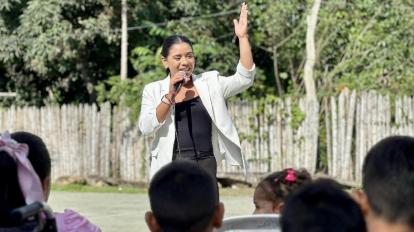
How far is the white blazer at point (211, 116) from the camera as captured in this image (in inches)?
279

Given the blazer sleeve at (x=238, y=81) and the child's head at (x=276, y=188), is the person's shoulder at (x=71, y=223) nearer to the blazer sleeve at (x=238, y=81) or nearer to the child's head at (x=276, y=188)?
the child's head at (x=276, y=188)

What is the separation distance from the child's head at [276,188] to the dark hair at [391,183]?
6.26ft

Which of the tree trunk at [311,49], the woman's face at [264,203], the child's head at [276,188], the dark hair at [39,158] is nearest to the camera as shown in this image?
the dark hair at [39,158]

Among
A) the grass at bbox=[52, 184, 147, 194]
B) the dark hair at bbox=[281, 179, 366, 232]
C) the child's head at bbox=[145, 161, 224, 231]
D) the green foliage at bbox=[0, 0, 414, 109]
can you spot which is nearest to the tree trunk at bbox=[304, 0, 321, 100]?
the green foliage at bbox=[0, 0, 414, 109]

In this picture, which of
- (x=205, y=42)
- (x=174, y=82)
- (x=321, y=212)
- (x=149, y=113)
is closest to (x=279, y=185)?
(x=174, y=82)

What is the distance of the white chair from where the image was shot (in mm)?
4859

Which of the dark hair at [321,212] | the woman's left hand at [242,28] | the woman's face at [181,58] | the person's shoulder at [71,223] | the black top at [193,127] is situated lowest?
the person's shoulder at [71,223]

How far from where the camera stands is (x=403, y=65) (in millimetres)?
20766

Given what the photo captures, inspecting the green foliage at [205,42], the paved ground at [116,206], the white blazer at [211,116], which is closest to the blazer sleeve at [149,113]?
the white blazer at [211,116]

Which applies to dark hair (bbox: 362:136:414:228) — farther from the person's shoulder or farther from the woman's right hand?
the woman's right hand

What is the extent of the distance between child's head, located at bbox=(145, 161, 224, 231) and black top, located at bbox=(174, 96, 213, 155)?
3.21 meters

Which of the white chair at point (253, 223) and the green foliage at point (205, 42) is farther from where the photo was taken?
the green foliage at point (205, 42)

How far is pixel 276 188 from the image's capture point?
5438mm

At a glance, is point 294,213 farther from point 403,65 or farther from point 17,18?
point 17,18
